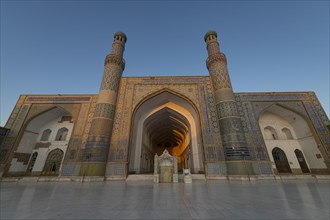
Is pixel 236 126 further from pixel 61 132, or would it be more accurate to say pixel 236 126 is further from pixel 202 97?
pixel 61 132

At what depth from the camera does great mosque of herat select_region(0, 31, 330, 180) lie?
455 inches

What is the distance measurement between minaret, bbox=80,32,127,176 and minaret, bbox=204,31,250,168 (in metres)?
9.63

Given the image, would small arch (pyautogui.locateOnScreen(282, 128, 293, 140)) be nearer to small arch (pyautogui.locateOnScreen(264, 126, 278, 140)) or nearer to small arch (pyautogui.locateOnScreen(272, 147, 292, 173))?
small arch (pyautogui.locateOnScreen(264, 126, 278, 140))

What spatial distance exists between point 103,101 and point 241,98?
43.9 ft

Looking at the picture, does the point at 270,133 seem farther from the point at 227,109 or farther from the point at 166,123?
the point at 166,123

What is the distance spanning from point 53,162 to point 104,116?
8.89 meters

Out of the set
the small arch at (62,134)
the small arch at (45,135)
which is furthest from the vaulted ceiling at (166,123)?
the small arch at (45,135)

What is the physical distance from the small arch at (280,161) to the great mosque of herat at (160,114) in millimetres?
94

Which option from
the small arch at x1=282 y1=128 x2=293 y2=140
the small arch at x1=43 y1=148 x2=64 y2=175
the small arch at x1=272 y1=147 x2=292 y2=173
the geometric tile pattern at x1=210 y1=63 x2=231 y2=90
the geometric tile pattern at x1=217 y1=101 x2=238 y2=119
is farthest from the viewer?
the small arch at x1=282 y1=128 x2=293 y2=140

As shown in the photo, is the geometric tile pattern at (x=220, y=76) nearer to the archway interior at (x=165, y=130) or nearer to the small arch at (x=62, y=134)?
the archway interior at (x=165, y=130)

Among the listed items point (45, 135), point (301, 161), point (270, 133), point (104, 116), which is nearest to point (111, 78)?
point (104, 116)

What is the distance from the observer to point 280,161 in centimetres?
1513

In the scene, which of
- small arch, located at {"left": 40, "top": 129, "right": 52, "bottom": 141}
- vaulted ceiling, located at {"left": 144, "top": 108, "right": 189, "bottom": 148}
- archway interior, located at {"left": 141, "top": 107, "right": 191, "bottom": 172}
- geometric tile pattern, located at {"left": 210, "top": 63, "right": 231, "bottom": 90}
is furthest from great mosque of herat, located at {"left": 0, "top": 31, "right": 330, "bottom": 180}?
archway interior, located at {"left": 141, "top": 107, "right": 191, "bottom": 172}

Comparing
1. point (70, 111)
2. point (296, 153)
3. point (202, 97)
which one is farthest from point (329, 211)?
point (70, 111)
